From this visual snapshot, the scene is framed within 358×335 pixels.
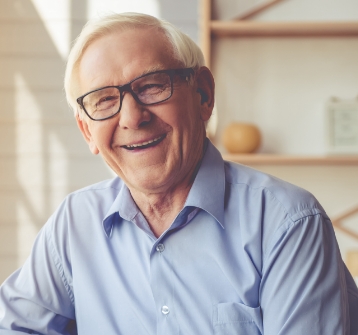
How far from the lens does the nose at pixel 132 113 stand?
1407 millimetres

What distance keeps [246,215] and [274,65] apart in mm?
2051

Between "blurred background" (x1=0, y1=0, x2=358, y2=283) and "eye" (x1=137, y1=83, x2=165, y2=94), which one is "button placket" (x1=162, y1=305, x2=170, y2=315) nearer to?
"eye" (x1=137, y1=83, x2=165, y2=94)

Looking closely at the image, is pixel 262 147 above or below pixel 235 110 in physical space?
below

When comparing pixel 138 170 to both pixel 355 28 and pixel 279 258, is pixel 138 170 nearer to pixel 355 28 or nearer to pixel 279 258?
pixel 279 258

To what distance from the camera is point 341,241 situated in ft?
10.7

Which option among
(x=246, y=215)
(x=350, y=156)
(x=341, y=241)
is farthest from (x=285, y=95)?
(x=246, y=215)

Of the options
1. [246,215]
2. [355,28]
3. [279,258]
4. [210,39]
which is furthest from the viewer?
[210,39]

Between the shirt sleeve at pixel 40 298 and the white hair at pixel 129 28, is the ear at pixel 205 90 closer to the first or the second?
the white hair at pixel 129 28

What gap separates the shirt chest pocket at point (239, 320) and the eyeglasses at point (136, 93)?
0.56 meters

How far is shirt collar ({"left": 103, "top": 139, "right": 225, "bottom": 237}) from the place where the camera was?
1.43 meters

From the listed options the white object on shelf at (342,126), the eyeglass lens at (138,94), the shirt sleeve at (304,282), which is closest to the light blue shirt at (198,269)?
the shirt sleeve at (304,282)

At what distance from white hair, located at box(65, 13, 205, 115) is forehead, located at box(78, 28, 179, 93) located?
2 centimetres

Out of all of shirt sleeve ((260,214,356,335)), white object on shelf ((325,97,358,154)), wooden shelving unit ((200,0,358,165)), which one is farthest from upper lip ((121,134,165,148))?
white object on shelf ((325,97,358,154))

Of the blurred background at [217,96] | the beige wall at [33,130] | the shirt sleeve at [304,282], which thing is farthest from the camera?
the beige wall at [33,130]
